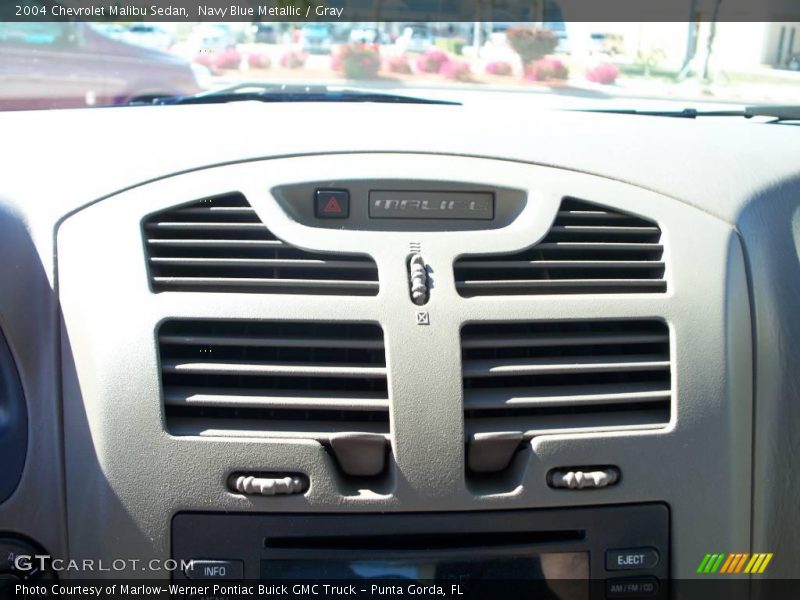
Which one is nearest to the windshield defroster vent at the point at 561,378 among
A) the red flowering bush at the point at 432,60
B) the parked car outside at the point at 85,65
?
the red flowering bush at the point at 432,60

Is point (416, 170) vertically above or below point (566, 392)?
above

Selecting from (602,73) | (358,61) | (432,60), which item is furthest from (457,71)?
(602,73)

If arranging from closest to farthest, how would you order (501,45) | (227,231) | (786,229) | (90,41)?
(227,231) < (786,229) < (501,45) < (90,41)

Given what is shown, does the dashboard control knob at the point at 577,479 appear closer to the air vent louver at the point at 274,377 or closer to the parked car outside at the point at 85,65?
the air vent louver at the point at 274,377

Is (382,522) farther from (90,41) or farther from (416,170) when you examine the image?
(90,41)

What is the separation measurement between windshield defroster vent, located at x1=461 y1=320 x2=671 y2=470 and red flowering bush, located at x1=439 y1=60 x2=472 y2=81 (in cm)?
188

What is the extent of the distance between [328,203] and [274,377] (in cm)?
48

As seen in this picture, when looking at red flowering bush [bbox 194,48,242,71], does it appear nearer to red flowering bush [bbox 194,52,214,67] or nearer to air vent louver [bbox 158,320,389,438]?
red flowering bush [bbox 194,52,214,67]

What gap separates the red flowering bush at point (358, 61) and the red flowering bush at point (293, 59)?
145 mm

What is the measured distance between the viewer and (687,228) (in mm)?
2441

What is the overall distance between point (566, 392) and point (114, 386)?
44.1 inches

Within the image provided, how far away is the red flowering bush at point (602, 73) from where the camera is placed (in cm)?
376

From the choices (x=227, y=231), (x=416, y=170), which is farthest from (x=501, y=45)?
(x=227, y=231)

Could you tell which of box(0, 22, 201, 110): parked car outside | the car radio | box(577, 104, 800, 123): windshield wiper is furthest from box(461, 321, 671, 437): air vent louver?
box(0, 22, 201, 110): parked car outside
